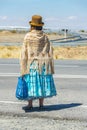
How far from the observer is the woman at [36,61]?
8531mm

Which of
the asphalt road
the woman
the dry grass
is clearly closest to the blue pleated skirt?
the woman

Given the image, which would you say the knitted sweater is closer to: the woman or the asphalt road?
the woman

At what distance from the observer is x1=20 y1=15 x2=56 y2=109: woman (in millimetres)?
8531

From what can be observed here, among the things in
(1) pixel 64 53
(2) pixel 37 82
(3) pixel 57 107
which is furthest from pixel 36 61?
(1) pixel 64 53

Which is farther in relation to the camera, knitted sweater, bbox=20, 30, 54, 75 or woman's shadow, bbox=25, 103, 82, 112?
woman's shadow, bbox=25, 103, 82, 112

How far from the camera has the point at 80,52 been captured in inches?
1085

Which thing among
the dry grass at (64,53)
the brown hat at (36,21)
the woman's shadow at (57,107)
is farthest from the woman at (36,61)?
the dry grass at (64,53)

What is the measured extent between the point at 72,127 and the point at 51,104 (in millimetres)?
2250

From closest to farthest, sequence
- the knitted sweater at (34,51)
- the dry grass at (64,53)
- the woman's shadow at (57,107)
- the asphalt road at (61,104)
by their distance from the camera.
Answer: the asphalt road at (61,104), the knitted sweater at (34,51), the woman's shadow at (57,107), the dry grass at (64,53)

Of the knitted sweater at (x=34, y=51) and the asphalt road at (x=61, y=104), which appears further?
the knitted sweater at (x=34, y=51)

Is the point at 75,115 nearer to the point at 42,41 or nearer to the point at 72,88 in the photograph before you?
the point at 42,41

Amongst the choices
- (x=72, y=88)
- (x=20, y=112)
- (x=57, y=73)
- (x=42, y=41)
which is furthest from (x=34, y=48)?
(x=57, y=73)

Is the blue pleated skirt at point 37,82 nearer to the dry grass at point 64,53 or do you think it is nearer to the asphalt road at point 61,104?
the asphalt road at point 61,104

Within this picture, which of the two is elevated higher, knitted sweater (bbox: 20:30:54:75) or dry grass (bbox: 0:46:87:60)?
knitted sweater (bbox: 20:30:54:75)
